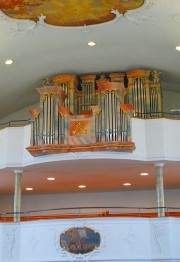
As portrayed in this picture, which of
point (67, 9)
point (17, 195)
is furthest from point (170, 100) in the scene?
point (17, 195)

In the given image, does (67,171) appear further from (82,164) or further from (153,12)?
(153,12)

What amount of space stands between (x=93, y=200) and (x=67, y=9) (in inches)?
423

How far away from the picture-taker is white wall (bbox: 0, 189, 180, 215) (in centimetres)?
2361

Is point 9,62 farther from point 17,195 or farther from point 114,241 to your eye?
point 114,241

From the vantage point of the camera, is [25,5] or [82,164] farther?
[82,164]

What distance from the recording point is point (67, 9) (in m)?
16.5

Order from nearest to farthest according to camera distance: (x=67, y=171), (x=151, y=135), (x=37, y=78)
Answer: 1. (x=151, y=135)
2. (x=67, y=171)
3. (x=37, y=78)

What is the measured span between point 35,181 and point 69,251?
5256mm

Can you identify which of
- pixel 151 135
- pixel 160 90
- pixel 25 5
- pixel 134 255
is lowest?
pixel 134 255

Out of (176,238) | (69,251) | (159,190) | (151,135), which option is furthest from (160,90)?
(69,251)

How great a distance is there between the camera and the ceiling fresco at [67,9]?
15977 mm

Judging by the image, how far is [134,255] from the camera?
1691 cm

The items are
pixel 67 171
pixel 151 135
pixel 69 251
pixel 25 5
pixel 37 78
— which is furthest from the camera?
pixel 37 78

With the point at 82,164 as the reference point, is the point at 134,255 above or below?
below
